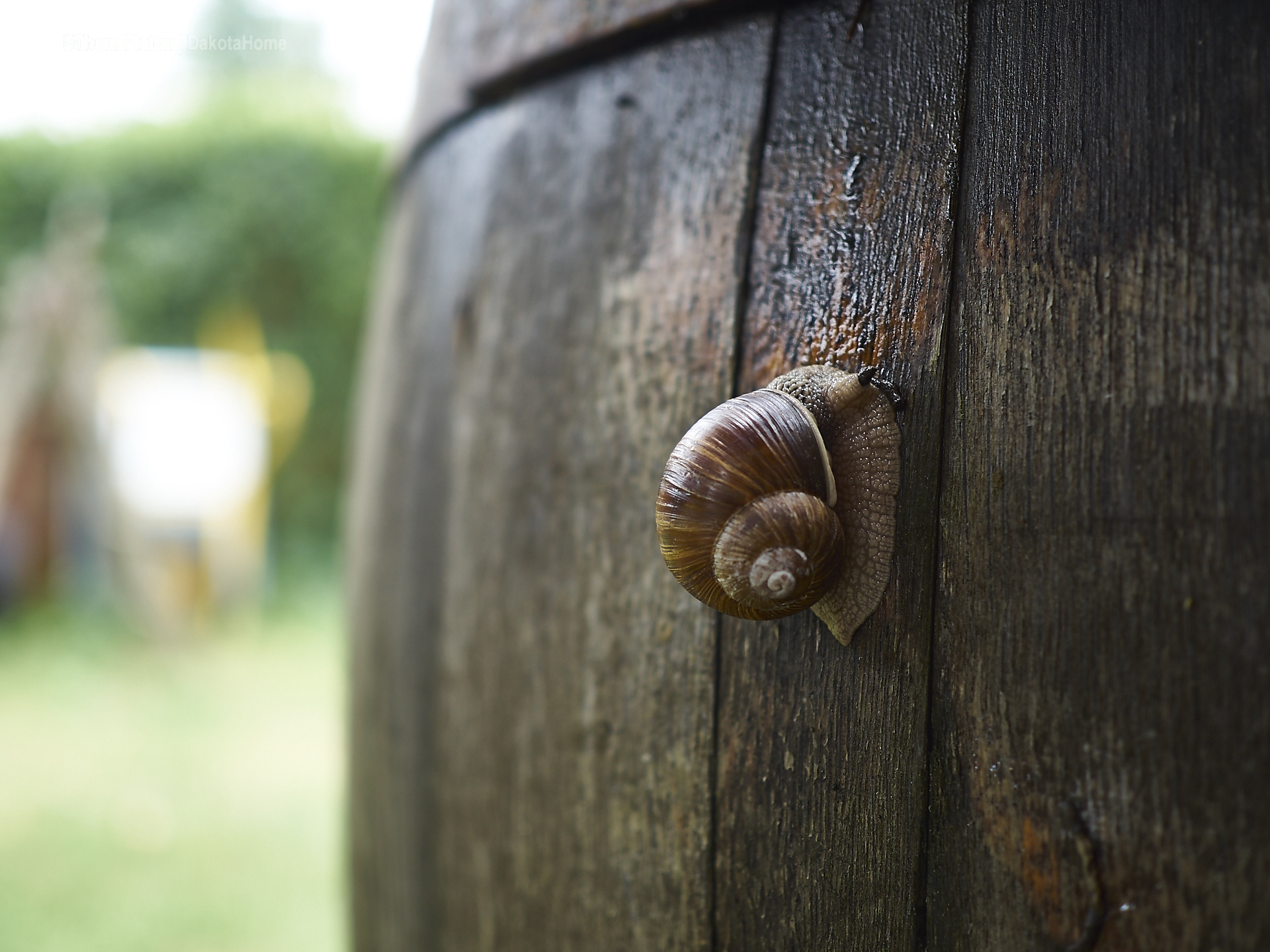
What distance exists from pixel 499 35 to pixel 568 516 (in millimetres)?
362

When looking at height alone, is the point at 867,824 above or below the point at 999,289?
below

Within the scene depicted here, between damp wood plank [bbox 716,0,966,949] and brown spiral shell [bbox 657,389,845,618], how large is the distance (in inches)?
1.6

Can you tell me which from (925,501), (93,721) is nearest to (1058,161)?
(925,501)

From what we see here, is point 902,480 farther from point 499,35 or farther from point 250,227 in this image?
point 250,227

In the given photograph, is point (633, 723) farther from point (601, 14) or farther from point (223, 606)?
point (223, 606)

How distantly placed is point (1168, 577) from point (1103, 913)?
0.51 ft

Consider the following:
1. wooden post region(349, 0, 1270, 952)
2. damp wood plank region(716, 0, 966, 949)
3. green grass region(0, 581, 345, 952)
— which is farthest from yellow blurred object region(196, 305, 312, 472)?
damp wood plank region(716, 0, 966, 949)

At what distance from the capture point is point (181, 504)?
13.0 feet

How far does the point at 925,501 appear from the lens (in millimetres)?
442

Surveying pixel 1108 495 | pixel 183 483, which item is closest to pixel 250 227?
pixel 183 483

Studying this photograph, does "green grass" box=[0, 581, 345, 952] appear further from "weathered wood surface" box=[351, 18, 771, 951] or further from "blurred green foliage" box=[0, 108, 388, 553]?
"blurred green foliage" box=[0, 108, 388, 553]

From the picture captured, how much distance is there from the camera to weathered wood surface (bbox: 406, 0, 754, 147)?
0.53m

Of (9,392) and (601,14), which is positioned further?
(9,392)

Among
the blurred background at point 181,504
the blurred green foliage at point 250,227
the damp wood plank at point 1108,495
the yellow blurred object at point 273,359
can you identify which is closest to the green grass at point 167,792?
the blurred background at point 181,504
